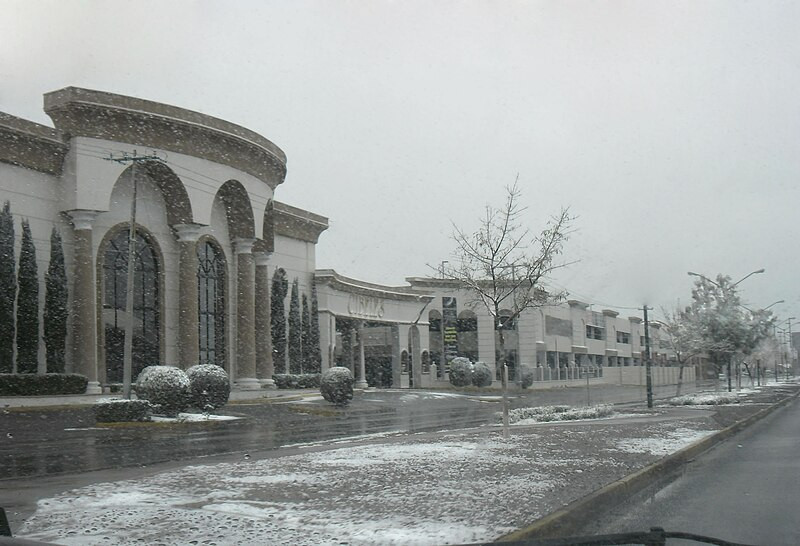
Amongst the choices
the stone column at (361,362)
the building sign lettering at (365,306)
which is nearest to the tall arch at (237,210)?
the building sign lettering at (365,306)

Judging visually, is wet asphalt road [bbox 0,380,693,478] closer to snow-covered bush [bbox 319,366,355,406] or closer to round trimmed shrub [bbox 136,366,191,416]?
snow-covered bush [bbox 319,366,355,406]

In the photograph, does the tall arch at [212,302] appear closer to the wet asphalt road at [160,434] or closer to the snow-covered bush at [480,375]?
the wet asphalt road at [160,434]

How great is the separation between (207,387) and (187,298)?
9.37 m

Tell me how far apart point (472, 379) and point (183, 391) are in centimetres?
3591

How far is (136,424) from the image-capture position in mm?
23656

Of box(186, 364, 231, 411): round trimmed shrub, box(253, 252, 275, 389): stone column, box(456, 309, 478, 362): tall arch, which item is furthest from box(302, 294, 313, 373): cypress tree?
box(456, 309, 478, 362): tall arch

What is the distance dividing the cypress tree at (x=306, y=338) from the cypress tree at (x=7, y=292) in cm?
2075

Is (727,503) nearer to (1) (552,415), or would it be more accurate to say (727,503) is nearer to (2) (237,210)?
(1) (552,415)

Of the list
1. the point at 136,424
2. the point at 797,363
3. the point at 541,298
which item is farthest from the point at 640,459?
the point at 797,363

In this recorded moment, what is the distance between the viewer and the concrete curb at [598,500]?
23.4 ft

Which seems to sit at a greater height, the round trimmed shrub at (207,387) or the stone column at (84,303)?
the stone column at (84,303)

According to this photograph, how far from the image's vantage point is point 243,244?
41281mm

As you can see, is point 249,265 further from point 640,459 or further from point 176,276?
point 640,459

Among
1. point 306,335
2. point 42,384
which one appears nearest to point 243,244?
point 306,335
